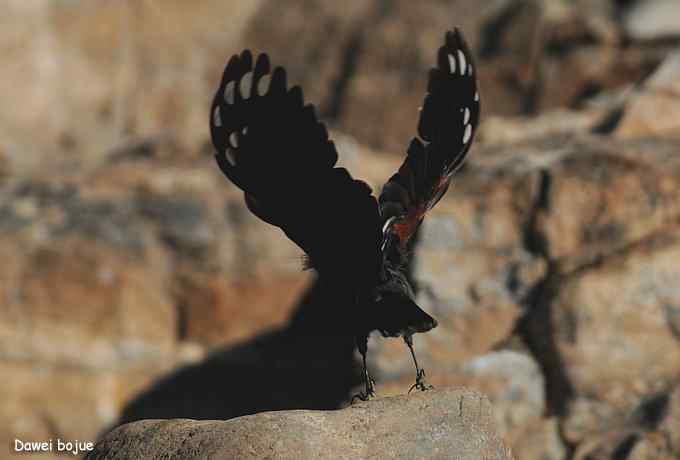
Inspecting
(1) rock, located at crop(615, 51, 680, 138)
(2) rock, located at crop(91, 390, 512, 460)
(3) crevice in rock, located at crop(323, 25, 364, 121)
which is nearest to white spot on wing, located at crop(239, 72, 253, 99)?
(2) rock, located at crop(91, 390, 512, 460)

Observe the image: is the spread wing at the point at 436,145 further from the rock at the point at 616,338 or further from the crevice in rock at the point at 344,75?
the crevice in rock at the point at 344,75

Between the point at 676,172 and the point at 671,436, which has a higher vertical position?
the point at 676,172

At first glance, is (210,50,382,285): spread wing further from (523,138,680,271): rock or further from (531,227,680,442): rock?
(523,138,680,271): rock

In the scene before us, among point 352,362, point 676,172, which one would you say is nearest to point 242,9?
point 352,362

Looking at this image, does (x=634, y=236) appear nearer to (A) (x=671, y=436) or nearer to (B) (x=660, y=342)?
(B) (x=660, y=342)

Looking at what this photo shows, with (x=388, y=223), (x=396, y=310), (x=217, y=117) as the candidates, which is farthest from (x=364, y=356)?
(x=217, y=117)

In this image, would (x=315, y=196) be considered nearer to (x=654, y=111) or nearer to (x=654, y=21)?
(x=654, y=111)
